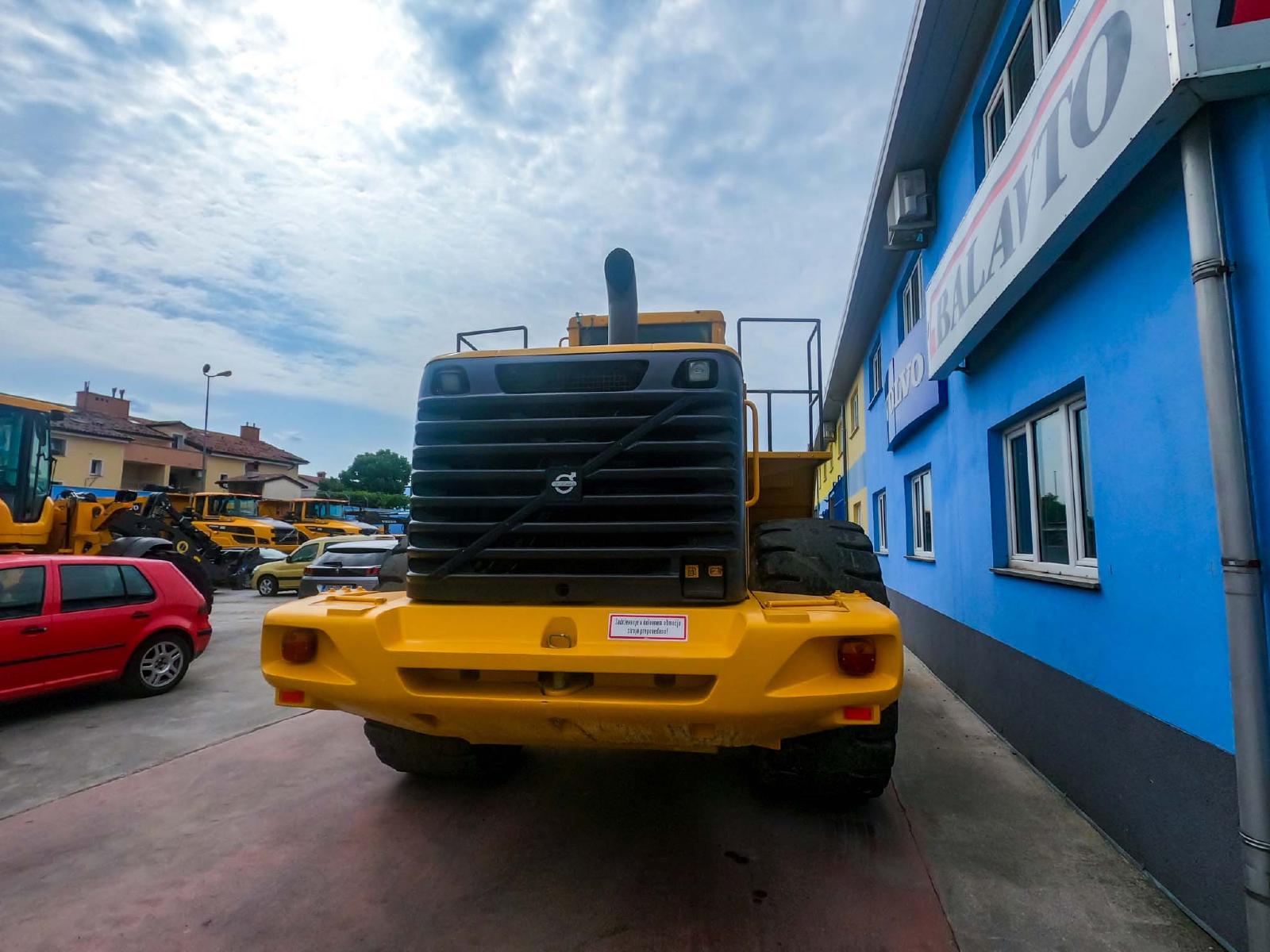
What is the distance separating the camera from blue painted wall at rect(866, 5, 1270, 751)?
2328mm

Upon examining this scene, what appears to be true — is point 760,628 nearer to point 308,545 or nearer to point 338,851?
Result: point 338,851

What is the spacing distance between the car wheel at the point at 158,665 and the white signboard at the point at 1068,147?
759 cm

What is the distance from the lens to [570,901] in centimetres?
268

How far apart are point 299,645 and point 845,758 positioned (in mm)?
2459

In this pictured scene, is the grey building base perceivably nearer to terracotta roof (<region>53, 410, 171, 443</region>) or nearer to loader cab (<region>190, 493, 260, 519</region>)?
loader cab (<region>190, 493, 260, 519</region>)

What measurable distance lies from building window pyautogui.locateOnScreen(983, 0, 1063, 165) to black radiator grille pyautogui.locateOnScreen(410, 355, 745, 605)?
3384 millimetres

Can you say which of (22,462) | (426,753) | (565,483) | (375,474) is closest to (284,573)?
(22,462)

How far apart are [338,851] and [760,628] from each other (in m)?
2.40

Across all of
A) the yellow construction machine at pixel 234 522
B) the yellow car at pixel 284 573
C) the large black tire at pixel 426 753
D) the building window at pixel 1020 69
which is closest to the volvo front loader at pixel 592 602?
the large black tire at pixel 426 753

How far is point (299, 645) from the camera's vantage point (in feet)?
8.61

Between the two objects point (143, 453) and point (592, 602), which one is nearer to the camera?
point (592, 602)

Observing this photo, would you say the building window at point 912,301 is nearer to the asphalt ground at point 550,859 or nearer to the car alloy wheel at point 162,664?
the asphalt ground at point 550,859

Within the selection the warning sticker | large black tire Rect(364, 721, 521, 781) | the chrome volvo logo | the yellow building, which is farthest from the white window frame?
the yellow building

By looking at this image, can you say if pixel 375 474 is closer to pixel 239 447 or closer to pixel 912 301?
pixel 239 447
